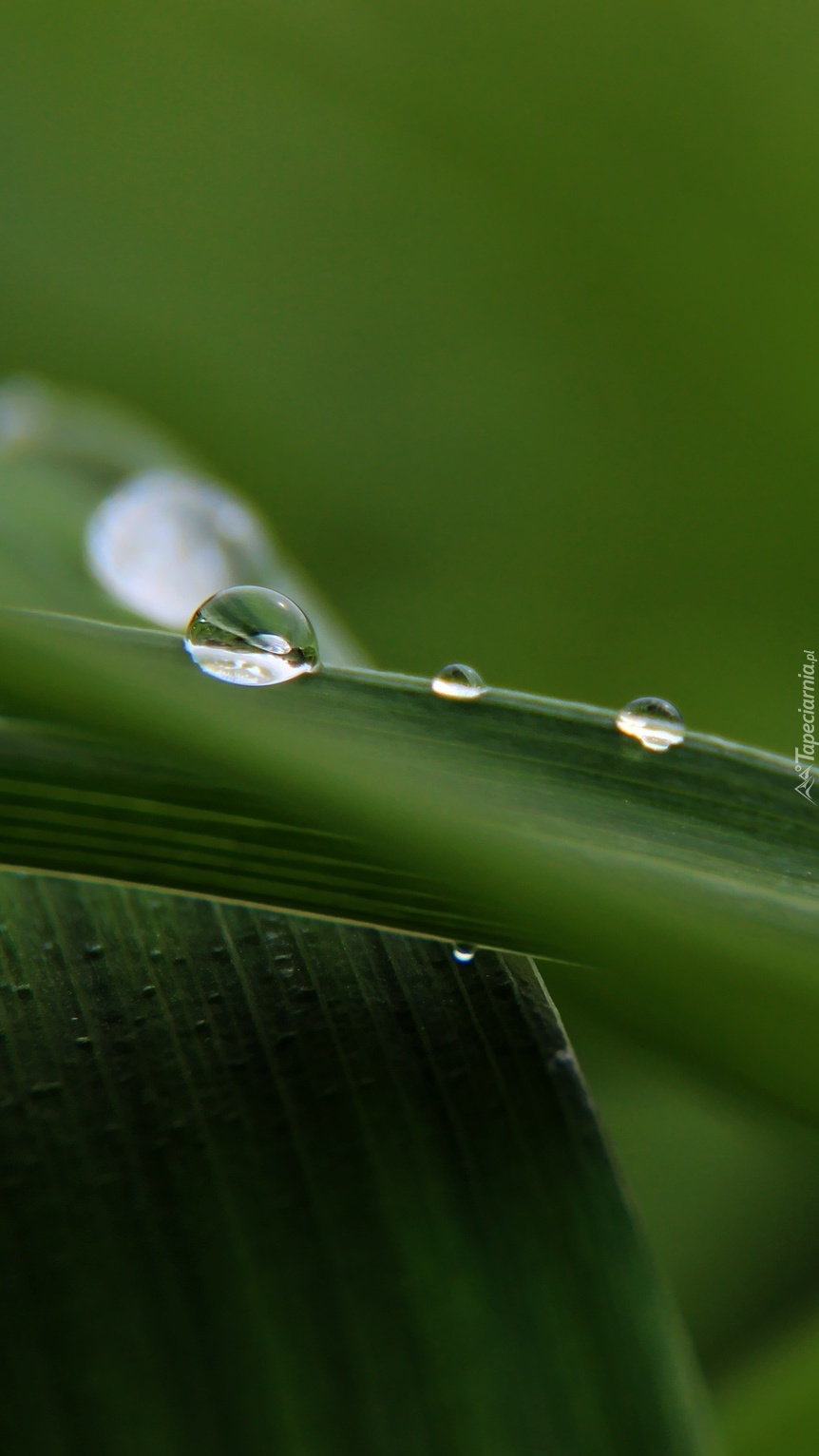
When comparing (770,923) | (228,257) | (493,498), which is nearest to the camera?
(770,923)

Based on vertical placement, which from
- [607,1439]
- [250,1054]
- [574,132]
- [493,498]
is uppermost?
[574,132]

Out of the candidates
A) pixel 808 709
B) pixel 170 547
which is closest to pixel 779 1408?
pixel 808 709

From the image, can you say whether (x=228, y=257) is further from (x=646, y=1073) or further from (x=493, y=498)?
(x=646, y=1073)

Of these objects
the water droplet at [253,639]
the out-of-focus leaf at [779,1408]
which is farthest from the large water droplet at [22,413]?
the out-of-focus leaf at [779,1408]

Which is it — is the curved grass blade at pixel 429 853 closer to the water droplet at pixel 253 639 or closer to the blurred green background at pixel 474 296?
the water droplet at pixel 253 639

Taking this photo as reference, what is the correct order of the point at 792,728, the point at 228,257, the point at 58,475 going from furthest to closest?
the point at 228,257 < the point at 792,728 < the point at 58,475

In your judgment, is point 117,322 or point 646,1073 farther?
point 117,322

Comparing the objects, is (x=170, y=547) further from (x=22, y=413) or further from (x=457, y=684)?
(x=457, y=684)

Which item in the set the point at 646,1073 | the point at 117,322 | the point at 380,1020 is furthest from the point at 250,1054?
the point at 117,322
